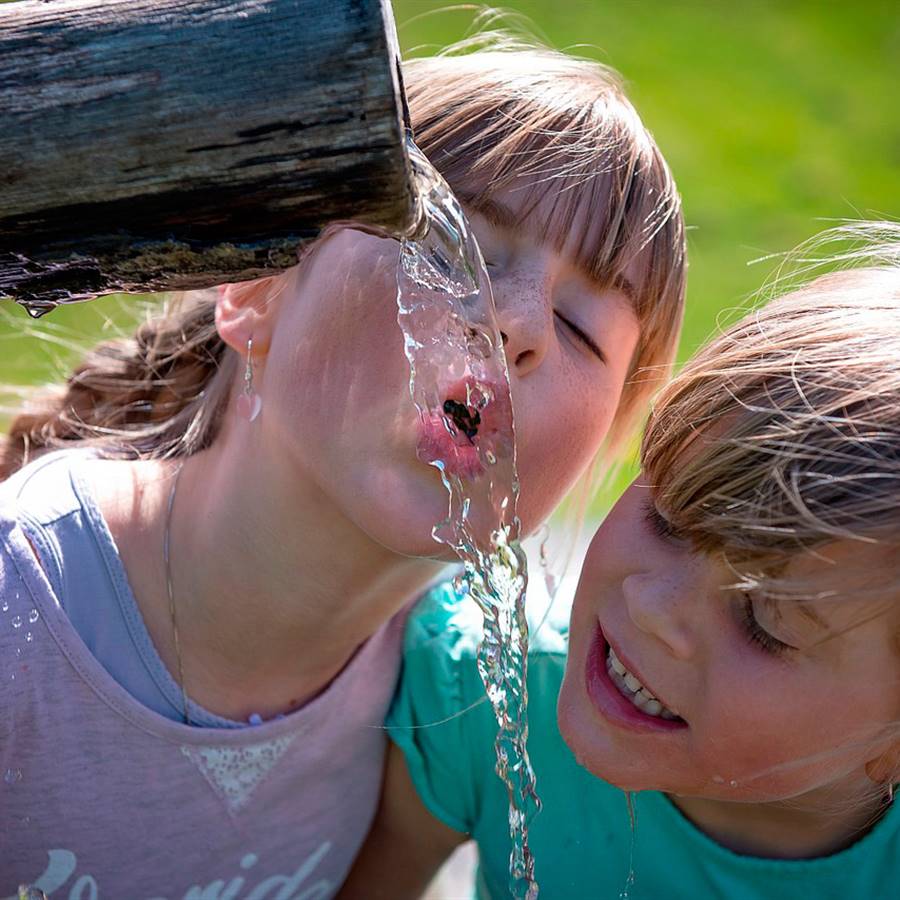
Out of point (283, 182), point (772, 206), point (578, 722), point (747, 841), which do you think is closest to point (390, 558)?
point (578, 722)

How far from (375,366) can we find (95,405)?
1.07 metres

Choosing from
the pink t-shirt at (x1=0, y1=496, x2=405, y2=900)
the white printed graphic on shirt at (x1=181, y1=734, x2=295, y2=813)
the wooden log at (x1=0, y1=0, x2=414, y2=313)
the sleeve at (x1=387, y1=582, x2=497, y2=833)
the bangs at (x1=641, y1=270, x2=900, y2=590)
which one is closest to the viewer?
the wooden log at (x1=0, y1=0, x2=414, y2=313)

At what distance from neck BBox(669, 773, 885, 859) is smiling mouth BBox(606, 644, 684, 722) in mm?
432

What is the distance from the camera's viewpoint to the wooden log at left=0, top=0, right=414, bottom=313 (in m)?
1.40

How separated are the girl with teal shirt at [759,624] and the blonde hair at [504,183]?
1.03 ft

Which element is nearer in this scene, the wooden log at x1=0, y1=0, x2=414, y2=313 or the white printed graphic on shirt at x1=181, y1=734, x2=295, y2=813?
the wooden log at x1=0, y1=0, x2=414, y2=313

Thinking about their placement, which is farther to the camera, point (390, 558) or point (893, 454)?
point (390, 558)

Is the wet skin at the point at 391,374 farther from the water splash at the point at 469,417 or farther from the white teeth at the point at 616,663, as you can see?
the white teeth at the point at 616,663

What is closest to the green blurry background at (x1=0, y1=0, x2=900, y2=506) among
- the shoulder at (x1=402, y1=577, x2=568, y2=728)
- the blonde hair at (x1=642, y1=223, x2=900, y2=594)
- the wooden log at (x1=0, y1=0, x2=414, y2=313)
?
the shoulder at (x1=402, y1=577, x2=568, y2=728)

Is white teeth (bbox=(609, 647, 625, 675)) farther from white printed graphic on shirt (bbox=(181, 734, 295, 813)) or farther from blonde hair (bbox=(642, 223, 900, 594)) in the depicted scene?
white printed graphic on shirt (bbox=(181, 734, 295, 813))

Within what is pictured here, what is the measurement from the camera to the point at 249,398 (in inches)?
91.3

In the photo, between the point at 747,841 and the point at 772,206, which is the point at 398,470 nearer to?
the point at 747,841

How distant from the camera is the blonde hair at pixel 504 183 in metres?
2.14

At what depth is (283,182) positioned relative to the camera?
1.44 metres
